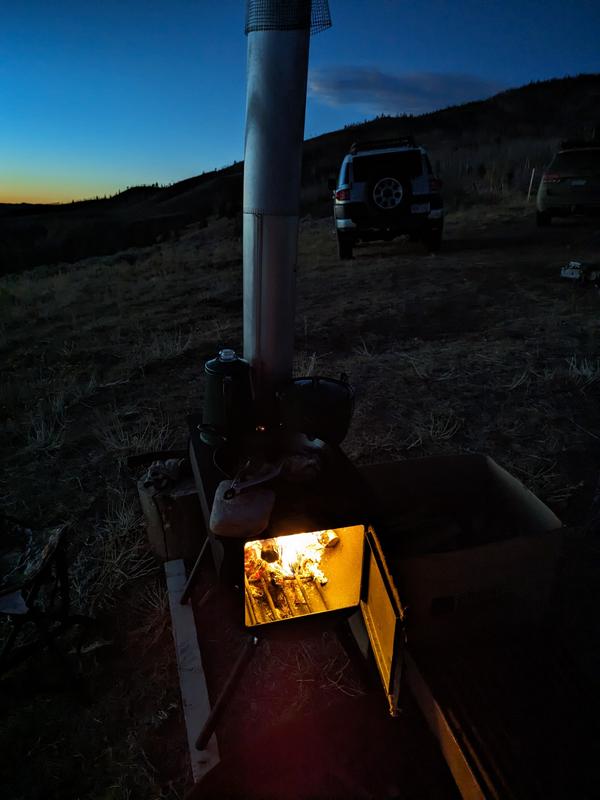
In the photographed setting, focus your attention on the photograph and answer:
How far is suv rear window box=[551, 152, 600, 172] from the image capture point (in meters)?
10.5

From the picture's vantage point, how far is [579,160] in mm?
10586

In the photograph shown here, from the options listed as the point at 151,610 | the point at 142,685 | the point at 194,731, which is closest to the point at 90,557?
the point at 151,610

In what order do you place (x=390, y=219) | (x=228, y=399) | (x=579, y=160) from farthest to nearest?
(x=579, y=160)
(x=390, y=219)
(x=228, y=399)

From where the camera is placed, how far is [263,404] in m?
2.50

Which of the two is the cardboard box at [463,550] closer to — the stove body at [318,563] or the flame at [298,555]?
the stove body at [318,563]

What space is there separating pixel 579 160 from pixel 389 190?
4.61 meters

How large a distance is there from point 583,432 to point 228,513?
3.37 m

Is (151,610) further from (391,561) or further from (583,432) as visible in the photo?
(583,432)

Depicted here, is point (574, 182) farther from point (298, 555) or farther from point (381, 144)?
point (298, 555)

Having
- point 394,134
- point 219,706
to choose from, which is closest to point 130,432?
point 219,706

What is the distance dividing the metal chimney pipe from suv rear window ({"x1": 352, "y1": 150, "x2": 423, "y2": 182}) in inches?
303

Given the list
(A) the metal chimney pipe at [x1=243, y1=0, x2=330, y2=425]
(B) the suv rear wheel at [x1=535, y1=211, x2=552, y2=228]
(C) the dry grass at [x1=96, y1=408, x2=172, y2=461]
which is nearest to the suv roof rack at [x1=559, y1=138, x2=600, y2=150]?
(B) the suv rear wheel at [x1=535, y1=211, x2=552, y2=228]

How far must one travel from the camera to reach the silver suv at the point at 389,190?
30.5ft

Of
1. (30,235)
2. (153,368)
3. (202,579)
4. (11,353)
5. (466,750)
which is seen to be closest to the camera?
(466,750)
